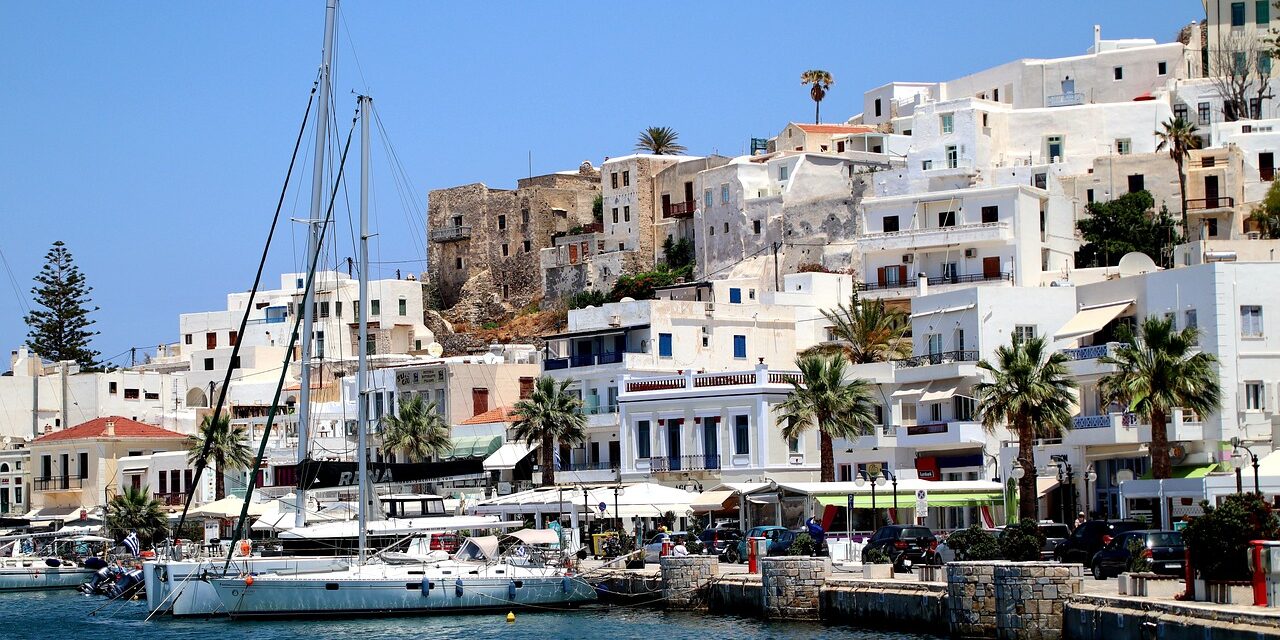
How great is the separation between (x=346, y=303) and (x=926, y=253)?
39418 mm

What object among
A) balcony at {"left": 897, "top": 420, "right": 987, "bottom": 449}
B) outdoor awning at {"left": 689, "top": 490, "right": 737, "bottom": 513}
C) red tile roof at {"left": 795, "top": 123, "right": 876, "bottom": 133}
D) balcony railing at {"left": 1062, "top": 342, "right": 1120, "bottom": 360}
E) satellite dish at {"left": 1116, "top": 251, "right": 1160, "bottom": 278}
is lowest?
outdoor awning at {"left": 689, "top": 490, "right": 737, "bottom": 513}

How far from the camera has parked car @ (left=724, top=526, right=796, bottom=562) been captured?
45.4 m

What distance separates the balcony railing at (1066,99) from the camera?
98.2m

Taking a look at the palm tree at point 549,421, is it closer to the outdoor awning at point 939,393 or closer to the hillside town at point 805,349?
the hillside town at point 805,349

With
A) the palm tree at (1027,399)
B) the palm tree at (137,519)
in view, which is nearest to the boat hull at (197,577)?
the palm tree at (1027,399)

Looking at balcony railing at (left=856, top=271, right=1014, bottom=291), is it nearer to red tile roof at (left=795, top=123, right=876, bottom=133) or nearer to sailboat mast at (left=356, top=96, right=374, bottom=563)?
red tile roof at (left=795, top=123, right=876, bottom=133)

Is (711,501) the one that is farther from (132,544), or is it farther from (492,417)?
(132,544)

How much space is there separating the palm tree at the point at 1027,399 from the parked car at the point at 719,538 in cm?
782

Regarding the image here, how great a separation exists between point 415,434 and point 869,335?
18.6 m

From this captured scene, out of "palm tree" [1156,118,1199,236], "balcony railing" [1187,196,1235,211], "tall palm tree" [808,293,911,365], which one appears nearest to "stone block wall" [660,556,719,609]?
"tall palm tree" [808,293,911,365]

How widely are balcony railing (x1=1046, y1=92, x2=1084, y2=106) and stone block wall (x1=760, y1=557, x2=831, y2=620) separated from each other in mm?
63283

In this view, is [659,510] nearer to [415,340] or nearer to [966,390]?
[966,390]

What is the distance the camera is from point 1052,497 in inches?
2109

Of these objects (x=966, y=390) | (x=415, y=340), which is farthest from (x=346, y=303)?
(x=966, y=390)
